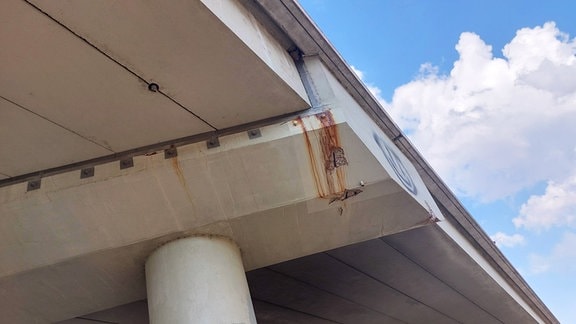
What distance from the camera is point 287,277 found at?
5.14 meters

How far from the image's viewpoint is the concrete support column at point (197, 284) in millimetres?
2781

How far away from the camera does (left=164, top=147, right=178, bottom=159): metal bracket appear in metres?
2.95

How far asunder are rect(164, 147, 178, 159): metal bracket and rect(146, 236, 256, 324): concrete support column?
0.64 meters

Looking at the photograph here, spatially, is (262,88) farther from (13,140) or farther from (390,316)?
(390,316)

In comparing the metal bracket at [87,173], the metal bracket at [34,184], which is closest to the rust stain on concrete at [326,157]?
the metal bracket at [87,173]

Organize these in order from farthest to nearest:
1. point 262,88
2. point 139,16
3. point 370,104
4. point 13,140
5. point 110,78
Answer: point 370,104 < point 262,88 < point 13,140 < point 110,78 < point 139,16

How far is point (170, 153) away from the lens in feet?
9.71

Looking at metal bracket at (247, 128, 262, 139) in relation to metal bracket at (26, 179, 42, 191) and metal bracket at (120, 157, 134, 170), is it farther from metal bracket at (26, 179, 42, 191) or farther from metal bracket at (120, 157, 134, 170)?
metal bracket at (26, 179, 42, 191)

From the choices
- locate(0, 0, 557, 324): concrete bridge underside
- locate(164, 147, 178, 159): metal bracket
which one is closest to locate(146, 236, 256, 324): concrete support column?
locate(0, 0, 557, 324): concrete bridge underside

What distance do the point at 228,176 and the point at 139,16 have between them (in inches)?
47.5

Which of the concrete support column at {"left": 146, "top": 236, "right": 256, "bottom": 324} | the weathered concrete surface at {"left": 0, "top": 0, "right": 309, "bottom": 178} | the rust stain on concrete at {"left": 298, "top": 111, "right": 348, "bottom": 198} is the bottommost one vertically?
the concrete support column at {"left": 146, "top": 236, "right": 256, "bottom": 324}

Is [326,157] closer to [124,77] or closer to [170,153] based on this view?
[170,153]

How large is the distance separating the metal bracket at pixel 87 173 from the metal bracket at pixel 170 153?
51 centimetres

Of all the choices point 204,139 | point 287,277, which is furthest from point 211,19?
point 287,277
